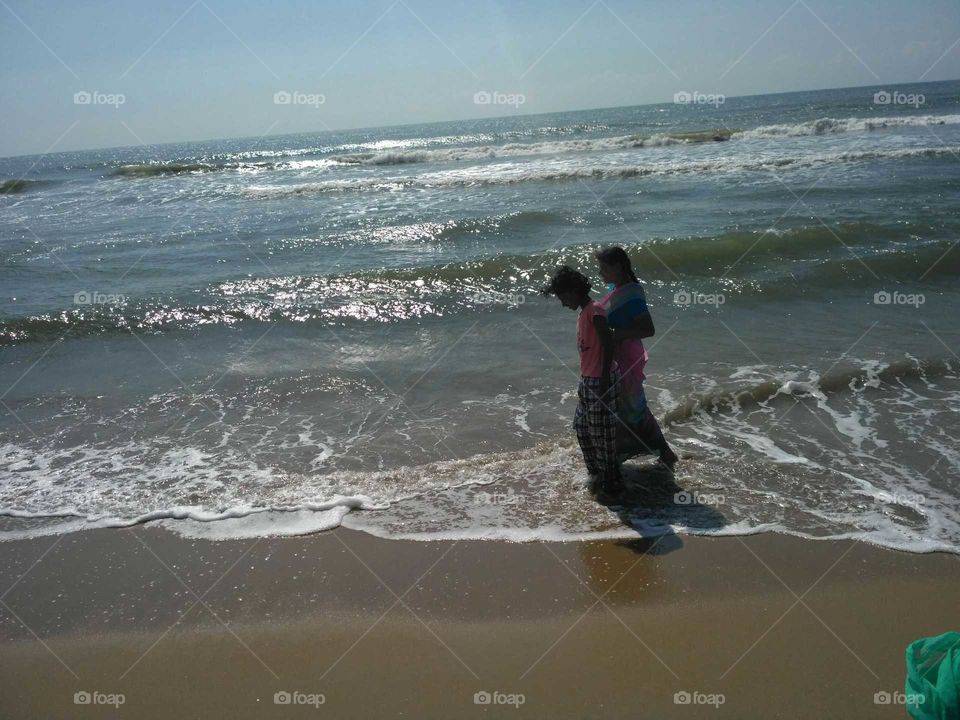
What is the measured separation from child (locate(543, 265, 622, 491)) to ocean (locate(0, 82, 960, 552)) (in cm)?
27

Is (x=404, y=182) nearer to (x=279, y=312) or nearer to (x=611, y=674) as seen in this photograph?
(x=279, y=312)

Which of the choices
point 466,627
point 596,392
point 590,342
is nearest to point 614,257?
point 590,342

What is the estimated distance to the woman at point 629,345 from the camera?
173 inches

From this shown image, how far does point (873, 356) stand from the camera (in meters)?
6.73

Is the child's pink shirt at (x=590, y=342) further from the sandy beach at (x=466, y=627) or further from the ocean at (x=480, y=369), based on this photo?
the sandy beach at (x=466, y=627)

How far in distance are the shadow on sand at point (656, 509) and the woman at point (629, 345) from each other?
198 millimetres

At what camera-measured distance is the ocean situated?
14.9 ft

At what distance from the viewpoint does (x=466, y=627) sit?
337 cm

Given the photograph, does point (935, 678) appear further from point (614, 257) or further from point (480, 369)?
point (480, 369)

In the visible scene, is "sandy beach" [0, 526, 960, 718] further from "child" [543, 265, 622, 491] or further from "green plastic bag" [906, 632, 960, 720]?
"green plastic bag" [906, 632, 960, 720]

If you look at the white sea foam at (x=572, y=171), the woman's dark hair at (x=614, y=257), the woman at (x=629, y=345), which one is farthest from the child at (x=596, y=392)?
the white sea foam at (x=572, y=171)

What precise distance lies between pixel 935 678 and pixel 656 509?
104 inches

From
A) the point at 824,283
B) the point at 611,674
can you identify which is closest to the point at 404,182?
the point at 824,283

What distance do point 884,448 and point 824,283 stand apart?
491 cm
